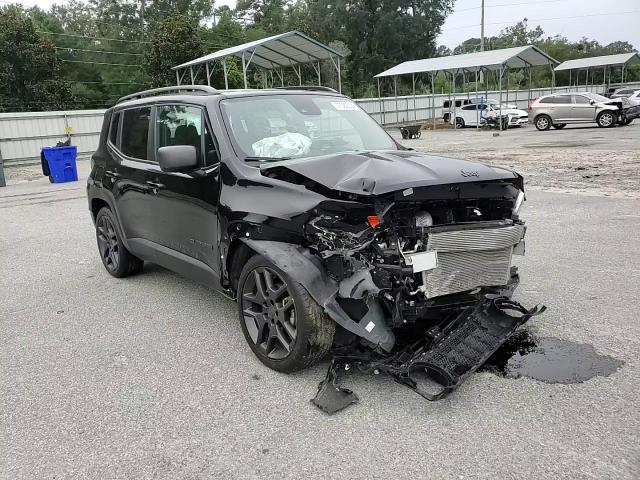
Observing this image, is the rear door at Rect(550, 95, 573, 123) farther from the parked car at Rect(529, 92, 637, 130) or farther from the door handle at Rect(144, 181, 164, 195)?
the door handle at Rect(144, 181, 164, 195)

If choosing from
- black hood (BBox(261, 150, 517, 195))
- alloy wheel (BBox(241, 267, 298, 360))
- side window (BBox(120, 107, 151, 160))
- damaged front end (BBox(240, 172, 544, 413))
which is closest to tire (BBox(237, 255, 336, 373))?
alloy wheel (BBox(241, 267, 298, 360))

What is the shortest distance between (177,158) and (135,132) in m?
1.62

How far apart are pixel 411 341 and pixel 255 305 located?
1.08 metres

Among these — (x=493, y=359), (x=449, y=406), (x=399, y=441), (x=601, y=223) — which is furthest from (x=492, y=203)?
(x=601, y=223)

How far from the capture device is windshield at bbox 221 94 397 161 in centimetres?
415

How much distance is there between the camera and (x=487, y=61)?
99.0 feet

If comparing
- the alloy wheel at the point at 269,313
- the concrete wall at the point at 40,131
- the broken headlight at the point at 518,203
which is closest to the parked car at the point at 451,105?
the concrete wall at the point at 40,131

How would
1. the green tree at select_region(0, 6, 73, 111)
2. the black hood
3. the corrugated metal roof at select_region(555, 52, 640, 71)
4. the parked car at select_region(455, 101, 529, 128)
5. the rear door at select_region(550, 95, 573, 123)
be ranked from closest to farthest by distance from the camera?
the black hood → the rear door at select_region(550, 95, 573, 123) → the parked car at select_region(455, 101, 529, 128) → the green tree at select_region(0, 6, 73, 111) → the corrugated metal roof at select_region(555, 52, 640, 71)

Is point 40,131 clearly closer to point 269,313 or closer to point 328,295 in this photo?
point 269,313

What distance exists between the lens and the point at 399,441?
286 cm

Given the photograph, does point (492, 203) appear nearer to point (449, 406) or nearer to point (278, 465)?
point (449, 406)

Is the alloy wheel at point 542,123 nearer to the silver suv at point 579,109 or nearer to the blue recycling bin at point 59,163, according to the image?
the silver suv at point 579,109

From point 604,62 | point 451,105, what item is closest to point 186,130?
point 451,105

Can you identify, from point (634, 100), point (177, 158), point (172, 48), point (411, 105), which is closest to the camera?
point (177, 158)
